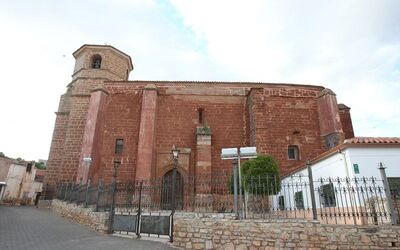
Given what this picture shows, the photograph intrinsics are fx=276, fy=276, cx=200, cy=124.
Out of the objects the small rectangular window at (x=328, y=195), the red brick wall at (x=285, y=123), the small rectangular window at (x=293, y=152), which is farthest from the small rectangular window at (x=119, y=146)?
the small rectangular window at (x=328, y=195)

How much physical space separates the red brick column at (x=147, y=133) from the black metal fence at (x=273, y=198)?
110 cm

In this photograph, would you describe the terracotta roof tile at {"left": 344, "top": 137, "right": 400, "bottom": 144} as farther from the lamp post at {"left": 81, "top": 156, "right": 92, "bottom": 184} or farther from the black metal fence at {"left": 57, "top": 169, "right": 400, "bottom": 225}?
Answer: the lamp post at {"left": 81, "top": 156, "right": 92, "bottom": 184}

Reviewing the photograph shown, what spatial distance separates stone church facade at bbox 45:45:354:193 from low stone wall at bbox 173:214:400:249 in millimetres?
7945

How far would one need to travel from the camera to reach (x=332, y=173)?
412 inches

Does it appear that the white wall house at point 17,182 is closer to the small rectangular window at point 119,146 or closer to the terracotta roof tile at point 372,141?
the small rectangular window at point 119,146

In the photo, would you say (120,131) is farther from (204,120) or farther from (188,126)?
(204,120)

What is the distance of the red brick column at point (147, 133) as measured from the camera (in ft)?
50.7

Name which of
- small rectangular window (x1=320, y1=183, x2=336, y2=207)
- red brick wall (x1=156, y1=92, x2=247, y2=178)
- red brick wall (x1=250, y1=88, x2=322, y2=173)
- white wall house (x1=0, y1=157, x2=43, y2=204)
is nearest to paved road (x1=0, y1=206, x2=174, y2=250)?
small rectangular window (x1=320, y1=183, x2=336, y2=207)

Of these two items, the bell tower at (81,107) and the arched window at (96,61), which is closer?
the bell tower at (81,107)

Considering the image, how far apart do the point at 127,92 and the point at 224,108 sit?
6564 mm

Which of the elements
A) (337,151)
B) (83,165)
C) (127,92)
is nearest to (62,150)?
(83,165)

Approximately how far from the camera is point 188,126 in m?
17.8

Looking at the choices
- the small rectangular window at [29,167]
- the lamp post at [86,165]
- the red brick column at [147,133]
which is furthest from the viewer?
the small rectangular window at [29,167]

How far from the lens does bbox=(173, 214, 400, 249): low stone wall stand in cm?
661
